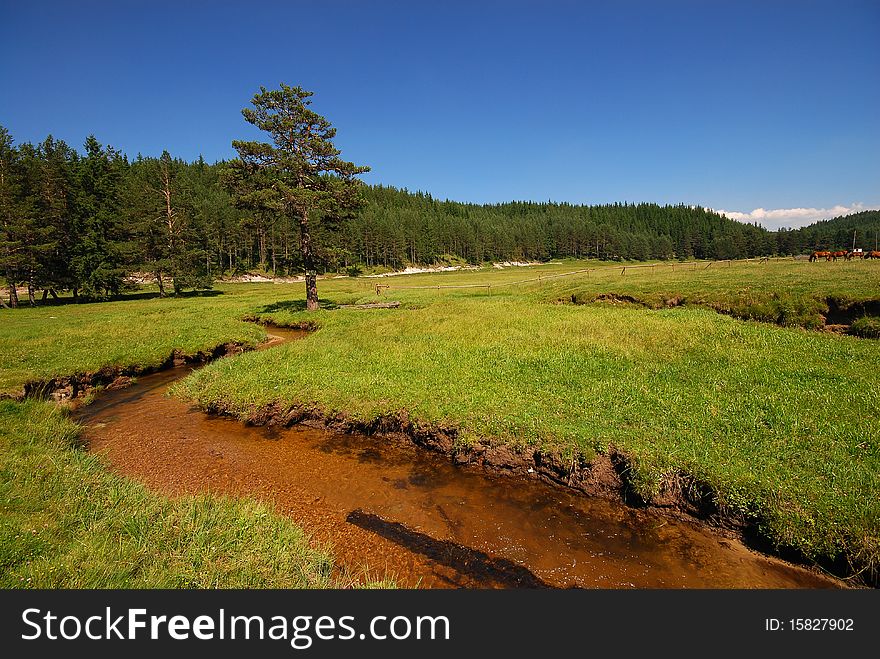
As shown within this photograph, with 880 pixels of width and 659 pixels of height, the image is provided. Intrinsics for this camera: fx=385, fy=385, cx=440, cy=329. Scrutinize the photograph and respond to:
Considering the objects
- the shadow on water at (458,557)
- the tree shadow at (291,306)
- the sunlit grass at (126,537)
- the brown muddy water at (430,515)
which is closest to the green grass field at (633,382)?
the brown muddy water at (430,515)

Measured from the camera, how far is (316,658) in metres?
3.92

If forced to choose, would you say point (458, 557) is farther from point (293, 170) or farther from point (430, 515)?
point (293, 170)

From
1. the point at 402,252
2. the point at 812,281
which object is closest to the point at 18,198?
the point at 812,281

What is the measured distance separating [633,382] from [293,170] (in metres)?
26.8

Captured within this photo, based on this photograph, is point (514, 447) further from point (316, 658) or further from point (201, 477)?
point (201, 477)

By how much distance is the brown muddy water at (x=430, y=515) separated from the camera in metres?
6.35

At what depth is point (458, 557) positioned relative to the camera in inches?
266

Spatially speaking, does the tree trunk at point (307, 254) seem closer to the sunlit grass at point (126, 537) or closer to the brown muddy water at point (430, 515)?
the brown muddy water at point (430, 515)

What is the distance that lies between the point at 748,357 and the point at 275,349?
18.9 meters

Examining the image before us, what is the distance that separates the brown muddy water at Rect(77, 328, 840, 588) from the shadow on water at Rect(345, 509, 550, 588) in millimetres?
20

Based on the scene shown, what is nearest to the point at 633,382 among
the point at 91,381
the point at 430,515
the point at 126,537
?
the point at 430,515

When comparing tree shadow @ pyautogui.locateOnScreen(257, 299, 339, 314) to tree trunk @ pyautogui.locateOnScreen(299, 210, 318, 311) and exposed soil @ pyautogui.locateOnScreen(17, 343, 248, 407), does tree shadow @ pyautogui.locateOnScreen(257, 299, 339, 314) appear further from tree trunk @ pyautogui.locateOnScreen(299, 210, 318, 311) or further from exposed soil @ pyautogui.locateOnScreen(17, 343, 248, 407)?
exposed soil @ pyautogui.locateOnScreen(17, 343, 248, 407)

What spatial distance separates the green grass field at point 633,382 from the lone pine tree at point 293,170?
9.13m

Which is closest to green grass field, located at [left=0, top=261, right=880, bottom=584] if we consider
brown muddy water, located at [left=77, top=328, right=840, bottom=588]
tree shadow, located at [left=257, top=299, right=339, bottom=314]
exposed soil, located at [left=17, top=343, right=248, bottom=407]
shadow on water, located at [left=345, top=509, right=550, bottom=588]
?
exposed soil, located at [left=17, top=343, right=248, bottom=407]
